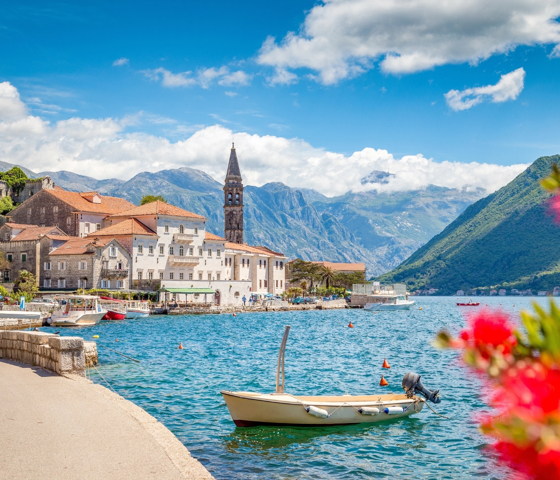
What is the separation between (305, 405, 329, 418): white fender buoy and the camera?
1639 centimetres

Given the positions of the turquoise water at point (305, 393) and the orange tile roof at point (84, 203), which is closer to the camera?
the turquoise water at point (305, 393)

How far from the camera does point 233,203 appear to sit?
13062cm

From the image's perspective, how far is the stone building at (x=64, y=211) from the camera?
288 ft

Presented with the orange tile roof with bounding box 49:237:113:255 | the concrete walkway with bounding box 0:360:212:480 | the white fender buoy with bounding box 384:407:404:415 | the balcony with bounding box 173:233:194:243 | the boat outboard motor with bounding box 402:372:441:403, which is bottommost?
the white fender buoy with bounding box 384:407:404:415

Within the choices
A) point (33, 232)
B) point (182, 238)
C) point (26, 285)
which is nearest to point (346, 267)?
point (182, 238)

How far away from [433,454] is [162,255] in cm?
7384

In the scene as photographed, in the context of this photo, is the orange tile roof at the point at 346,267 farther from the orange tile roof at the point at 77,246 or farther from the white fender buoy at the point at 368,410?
the white fender buoy at the point at 368,410

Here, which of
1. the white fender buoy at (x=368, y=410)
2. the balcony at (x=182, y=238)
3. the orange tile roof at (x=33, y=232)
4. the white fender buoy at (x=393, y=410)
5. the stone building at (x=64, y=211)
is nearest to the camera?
the white fender buoy at (x=368, y=410)

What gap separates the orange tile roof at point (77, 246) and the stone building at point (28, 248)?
5.03 feet

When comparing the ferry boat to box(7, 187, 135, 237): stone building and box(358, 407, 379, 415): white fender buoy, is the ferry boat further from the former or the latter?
box(358, 407, 379, 415): white fender buoy

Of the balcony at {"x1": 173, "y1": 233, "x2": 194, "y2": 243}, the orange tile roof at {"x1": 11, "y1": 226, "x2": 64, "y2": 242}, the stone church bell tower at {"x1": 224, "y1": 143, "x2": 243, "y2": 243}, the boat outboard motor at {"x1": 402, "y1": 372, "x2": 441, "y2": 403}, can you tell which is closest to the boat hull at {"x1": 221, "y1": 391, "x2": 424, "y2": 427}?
the boat outboard motor at {"x1": 402, "y1": 372, "x2": 441, "y2": 403}

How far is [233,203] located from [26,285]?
63479mm

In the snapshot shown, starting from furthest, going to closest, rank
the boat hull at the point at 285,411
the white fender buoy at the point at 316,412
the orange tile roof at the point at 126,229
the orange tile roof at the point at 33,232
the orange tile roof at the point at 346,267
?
1. the orange tile roof at the point at 346,267
2. the orange tile roof at the point at 126,229
3. the orange tile roof at the point at 33,232
4. the white fender buoy at the point at 316,412
5. the boat hull at the point at 285,411

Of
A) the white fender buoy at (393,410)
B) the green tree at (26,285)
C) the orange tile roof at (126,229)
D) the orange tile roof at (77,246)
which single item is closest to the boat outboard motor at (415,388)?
the white fender buoy at (393,410)
